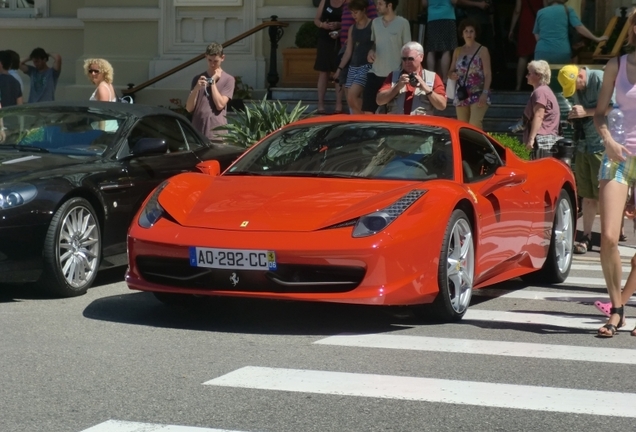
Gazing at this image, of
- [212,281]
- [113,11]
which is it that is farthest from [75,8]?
[212,281]

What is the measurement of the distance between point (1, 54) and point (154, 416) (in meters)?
11.0

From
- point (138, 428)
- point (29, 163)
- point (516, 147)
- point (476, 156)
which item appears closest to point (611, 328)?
point (476, 156)

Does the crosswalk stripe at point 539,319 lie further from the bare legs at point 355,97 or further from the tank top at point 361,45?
the tank top at point 361,45

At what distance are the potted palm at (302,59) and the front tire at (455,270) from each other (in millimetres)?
11758

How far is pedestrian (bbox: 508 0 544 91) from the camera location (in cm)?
1766

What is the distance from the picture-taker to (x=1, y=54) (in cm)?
1530

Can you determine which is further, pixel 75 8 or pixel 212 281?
pixel 75 8

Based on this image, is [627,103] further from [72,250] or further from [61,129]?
[61,129]

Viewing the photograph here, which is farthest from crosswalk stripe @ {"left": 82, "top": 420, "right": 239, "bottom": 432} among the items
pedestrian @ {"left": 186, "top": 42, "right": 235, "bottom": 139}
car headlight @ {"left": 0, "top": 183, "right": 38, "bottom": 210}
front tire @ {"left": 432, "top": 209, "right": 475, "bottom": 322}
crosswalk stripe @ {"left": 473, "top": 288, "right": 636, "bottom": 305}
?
pedestrian @ {"left": 186, "top": 42, "right": 235, "bottom": 139}

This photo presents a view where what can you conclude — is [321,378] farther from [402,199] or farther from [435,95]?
[435,95]

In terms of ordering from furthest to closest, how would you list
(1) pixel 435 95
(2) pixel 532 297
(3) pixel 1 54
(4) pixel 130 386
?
1. (3) pixel 1 54
2. (1) pixel 435 95
3. (2) pixel 532 297
4. (4) pixel 130 386

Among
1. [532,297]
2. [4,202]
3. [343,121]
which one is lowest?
[532,297]

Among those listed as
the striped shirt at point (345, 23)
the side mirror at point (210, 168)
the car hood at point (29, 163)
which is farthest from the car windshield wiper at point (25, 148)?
the striped shirt at point (345, 23)

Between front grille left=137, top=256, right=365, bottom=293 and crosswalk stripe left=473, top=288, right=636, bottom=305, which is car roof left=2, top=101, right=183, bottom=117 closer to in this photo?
front grille left=137, top=256, right=365, bottom=293
